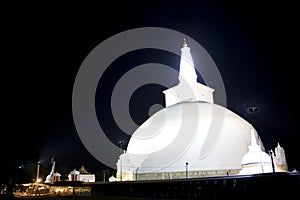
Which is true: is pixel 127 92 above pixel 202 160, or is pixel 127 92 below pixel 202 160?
above

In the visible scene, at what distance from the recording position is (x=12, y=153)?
12.2m

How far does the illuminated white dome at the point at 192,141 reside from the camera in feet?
84.6

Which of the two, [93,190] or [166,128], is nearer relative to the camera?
[93,190]

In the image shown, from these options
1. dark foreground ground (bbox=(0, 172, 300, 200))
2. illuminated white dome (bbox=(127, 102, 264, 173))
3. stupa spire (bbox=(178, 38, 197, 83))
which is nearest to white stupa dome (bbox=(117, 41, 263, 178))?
illuminated white dome (bbox=(127, 102, 264, 173))

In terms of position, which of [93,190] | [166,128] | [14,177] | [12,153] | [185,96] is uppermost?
[185,96]

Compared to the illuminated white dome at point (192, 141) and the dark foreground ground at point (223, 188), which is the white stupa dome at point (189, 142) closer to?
the illuminated white dome at point (192, 141)

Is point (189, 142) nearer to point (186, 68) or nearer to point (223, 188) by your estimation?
point (223, 188)

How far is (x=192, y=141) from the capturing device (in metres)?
26.9

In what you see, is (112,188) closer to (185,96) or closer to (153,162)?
(153,162)

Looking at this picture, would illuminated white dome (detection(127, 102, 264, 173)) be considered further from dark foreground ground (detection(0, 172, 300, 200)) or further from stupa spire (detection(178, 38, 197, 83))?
dark foreground ground (detection(0, 172, 300, 200))

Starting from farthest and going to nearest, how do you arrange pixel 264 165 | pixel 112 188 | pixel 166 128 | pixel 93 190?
pixel 166 128 → pixel 264 165 → pixel 93 190 → pixel 112 188

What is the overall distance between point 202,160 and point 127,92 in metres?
15.6

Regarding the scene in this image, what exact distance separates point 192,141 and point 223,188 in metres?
16.2

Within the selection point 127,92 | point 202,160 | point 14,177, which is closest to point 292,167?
point 202,160
